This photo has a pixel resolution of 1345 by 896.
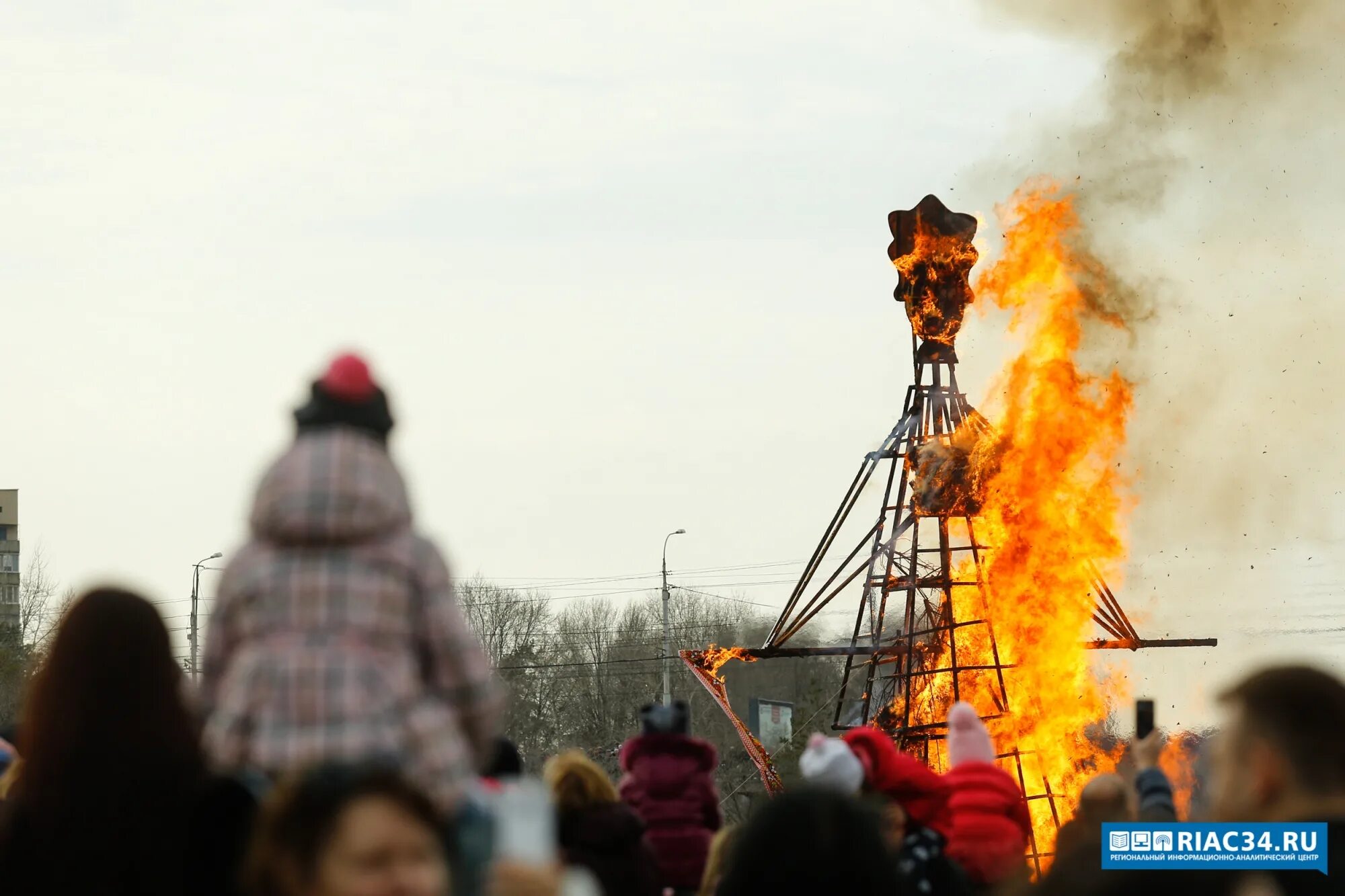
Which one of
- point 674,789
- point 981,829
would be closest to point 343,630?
point 981,829

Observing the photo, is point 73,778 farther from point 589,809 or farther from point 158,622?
point 589,809

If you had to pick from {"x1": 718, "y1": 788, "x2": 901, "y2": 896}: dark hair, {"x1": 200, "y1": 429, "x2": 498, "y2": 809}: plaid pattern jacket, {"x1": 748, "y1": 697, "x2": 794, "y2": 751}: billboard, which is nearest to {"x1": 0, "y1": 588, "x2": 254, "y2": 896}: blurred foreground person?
{"x1": 200, "y1": 429, "x2": 498, "y2": 809}: plaid pattern jacket

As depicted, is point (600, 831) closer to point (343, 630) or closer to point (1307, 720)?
point (343, 630)

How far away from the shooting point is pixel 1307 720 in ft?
15.9

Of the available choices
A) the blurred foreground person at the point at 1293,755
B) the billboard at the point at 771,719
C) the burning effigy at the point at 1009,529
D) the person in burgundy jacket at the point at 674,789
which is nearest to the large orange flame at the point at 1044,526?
the burning effigy at the point at 1009,529

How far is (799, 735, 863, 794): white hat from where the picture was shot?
7098 mm

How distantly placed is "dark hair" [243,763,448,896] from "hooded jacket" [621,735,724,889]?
14.4 feet

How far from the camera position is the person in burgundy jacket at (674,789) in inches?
325

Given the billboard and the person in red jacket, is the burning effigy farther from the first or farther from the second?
the billboard

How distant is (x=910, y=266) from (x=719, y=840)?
634 inches

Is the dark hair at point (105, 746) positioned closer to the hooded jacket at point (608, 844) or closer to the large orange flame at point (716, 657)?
the hooded jacket at point (608, 844)

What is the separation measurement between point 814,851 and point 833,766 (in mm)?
3338

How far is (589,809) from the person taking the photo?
6930mm

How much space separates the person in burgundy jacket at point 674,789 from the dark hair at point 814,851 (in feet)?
14.4
